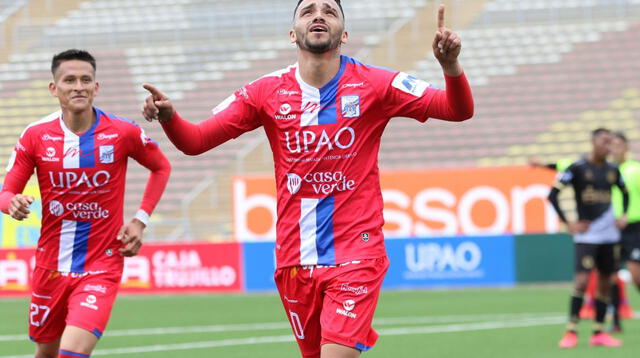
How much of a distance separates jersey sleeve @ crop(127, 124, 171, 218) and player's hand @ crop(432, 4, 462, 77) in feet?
8.76

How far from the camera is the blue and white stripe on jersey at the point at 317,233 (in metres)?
5.50

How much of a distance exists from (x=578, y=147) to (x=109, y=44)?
41.3 ft

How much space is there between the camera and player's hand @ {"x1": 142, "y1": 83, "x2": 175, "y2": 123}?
501cm

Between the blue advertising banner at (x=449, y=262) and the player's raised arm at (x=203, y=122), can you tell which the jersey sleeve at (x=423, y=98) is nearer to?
the player's raised arm at (x=203, y=122)

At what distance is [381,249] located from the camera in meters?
5.59

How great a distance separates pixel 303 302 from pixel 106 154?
199cm

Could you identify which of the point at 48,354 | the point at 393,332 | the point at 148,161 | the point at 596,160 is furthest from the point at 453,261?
the point at 48,354

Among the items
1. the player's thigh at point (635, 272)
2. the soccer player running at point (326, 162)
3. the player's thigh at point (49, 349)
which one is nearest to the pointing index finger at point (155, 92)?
the soccer player running at point (326, 162)

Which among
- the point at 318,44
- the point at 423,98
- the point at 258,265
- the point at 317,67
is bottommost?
the point at 258,265

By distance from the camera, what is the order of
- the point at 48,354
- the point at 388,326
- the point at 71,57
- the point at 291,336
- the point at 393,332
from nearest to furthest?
1. the point at 71,57
2. the point at 48,354
3. the point at 291,336
4. the point at 393,332
5. the point at 388,326

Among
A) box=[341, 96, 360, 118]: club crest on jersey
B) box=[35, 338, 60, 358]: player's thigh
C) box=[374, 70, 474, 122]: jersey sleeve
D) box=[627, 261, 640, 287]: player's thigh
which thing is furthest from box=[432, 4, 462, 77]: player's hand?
box=[627, 261, 640, 287]: player's thigh

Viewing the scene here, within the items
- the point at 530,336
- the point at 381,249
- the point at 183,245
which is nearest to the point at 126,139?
the point at 381,249

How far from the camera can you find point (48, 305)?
6.82 meters

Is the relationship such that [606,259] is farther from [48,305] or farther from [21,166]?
[21,166]
